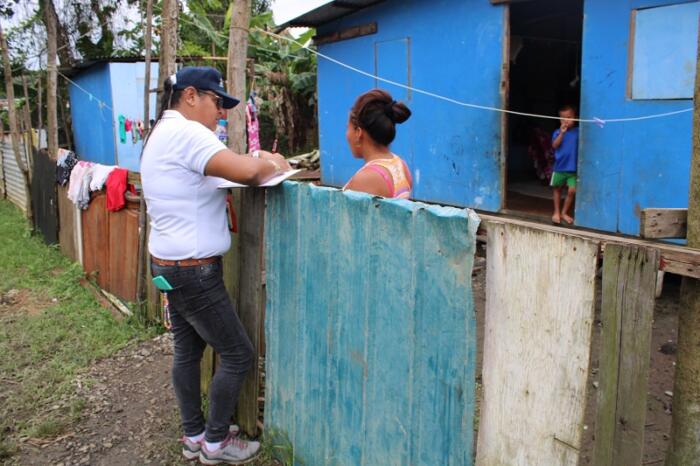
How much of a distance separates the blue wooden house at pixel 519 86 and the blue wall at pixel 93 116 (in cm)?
728

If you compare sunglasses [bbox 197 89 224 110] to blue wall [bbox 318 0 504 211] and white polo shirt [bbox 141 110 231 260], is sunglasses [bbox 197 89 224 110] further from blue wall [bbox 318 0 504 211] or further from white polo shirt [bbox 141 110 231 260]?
blue wall [bbox 318 0 504 211]

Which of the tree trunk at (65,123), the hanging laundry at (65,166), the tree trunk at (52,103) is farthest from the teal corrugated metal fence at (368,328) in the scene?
the tree trunk at (65,123)

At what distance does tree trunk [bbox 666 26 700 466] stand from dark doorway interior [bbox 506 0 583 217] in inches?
302

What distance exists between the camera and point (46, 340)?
4957 millimetres

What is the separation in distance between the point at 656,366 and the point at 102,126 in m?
14.7

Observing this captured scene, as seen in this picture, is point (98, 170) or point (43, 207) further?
point (43, 207)

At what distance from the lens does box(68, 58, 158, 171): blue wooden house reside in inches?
564

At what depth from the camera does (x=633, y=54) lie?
578cm

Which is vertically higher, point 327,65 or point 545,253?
point 327,65

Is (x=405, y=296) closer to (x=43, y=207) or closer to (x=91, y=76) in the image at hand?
(x=43, y=207)

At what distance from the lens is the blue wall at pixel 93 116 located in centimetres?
1490

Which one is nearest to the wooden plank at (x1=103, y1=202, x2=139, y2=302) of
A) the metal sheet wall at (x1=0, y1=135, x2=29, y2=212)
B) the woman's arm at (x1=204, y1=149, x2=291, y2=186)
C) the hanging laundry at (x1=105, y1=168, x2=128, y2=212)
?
the hanging laundry at (x1=105, y1=168, x2=128, y2=212)

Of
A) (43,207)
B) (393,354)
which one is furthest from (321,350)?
(43,207)

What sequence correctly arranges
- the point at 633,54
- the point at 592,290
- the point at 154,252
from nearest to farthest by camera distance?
the point at 592,290, the point at 154,252, the point at 633,54
